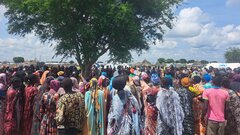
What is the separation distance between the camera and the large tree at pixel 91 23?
80.8ft

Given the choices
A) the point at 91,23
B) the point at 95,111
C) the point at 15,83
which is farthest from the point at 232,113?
the point at 91,23

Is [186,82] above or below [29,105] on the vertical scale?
above

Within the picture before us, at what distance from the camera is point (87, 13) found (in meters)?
25.7

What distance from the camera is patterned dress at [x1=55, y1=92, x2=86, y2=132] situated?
5.95 metres

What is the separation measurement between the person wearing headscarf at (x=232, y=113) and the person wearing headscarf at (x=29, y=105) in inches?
167

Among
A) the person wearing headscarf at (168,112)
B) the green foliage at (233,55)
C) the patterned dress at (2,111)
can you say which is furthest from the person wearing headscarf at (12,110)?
the green foliage at (233,55)

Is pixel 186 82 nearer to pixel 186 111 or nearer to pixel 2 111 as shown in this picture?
pixel 186 111

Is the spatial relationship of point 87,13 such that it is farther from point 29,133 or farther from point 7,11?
point 29,133

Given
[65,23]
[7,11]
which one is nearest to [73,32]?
[65,23]

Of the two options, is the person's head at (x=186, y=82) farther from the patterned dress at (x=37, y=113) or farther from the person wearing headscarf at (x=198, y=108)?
the patterned dress at (x=37, y=113)

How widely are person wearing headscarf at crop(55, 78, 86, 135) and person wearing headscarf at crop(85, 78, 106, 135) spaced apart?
1.62 metres

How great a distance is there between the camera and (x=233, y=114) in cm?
746

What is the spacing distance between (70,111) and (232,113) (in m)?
3.62

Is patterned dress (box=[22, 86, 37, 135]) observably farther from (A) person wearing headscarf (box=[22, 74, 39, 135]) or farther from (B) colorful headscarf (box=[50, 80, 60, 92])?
(B) colorful headscarf (box=[50, 80, 60, 92])
